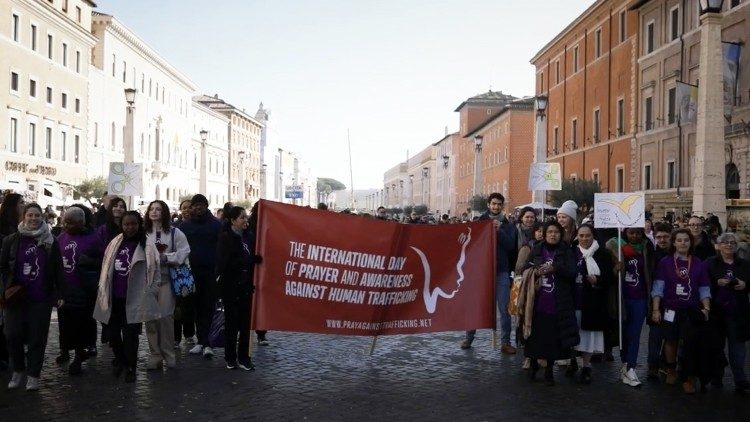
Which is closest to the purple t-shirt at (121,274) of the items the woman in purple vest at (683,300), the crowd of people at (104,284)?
the crowd of people at (104,284)

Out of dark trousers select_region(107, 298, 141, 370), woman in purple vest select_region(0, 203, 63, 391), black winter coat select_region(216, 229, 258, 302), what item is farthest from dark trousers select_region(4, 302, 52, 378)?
black winter coat select_region(216, 229, 258, 302)

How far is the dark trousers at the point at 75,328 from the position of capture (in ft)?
28.8

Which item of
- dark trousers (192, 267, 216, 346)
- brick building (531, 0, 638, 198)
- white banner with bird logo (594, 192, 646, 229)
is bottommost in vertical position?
dark trousers (192, 267, 216, 346)

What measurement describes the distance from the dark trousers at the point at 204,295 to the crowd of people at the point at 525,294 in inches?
39.2

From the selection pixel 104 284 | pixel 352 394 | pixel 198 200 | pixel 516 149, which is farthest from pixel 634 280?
pixel 516 149

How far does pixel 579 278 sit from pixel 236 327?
385cm

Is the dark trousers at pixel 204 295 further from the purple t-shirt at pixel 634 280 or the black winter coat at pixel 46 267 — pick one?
the purple t-shirt at pixel 634 280

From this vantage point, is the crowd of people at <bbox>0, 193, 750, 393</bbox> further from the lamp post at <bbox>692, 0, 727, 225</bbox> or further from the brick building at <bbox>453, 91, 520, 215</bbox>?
the brick building at <bbox>453, 91, 520, 215</bbox>

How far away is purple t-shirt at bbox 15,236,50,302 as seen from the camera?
7906 millimetres

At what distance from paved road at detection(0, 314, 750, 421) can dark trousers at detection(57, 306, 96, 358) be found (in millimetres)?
296

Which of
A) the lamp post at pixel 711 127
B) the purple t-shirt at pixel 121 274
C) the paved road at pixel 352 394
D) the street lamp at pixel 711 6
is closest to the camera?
the paved road at pixel 352 394

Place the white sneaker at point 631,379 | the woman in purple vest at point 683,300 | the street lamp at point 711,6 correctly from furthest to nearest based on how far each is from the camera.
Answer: the street lamp at point 711,6
the white sneaker at point 631,379
the woman in purple vest at point 683,300

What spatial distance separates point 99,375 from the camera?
8.63 m

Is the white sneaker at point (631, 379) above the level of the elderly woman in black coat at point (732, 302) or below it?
below
